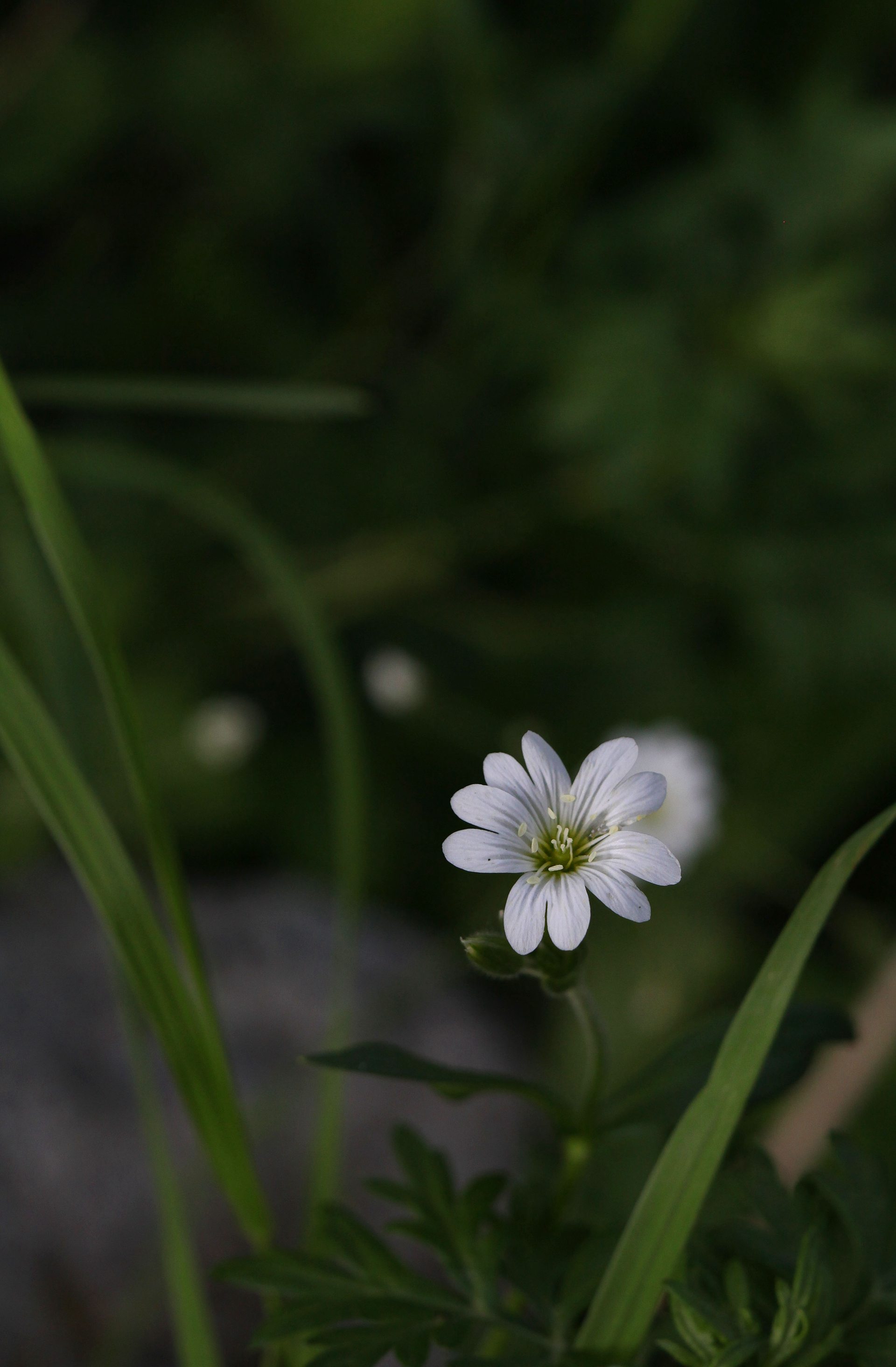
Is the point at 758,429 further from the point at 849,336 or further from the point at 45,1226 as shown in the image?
the point at 45,1226

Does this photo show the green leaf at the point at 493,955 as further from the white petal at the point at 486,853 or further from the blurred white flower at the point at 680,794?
the blurred white flower at the point at 680,794

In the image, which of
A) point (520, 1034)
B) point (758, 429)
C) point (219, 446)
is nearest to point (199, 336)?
point (219, 446)

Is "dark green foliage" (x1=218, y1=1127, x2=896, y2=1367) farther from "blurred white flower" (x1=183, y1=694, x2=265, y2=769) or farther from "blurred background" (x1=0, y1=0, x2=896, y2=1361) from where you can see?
"blurred white flower" (x1=183, y1=694, x2=265, y2=769)

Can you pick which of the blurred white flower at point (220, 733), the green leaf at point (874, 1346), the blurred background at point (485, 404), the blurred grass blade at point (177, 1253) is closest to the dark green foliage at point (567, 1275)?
the green leaf at point (874, 1346)

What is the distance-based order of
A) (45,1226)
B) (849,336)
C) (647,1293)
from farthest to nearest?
(849,336) < (45,1226) < (647,1293)

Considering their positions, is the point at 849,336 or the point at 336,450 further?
the point at 336,450

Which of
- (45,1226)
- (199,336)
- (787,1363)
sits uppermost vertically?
(199,336)

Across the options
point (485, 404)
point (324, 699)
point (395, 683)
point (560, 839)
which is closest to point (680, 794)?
point (395, 683)
